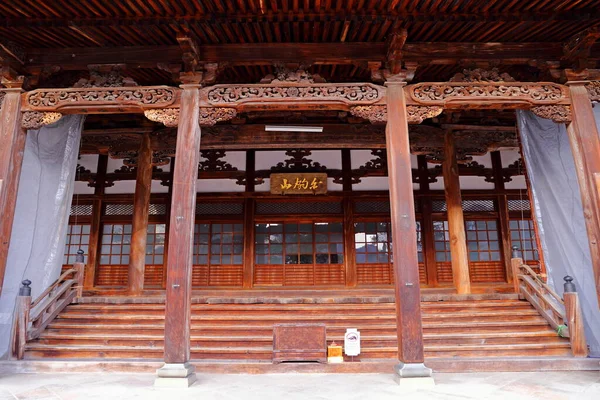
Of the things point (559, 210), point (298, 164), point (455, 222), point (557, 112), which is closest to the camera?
point (557, 112)

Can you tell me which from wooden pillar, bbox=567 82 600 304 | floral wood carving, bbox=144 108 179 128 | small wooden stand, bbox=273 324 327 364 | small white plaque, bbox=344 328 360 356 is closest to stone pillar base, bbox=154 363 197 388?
small wooden stand, bbox=273 324 327 364

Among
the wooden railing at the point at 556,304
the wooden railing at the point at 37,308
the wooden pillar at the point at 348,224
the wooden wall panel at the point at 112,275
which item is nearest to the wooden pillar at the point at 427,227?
the wooden pillar at the point at 348,224

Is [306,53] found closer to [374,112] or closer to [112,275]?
[374,112]

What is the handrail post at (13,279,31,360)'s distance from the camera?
18.9ft

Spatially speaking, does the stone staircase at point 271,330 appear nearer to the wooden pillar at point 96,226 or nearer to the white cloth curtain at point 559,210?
the white cloth curtain at point 559,210

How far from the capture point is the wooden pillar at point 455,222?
8.09 meters

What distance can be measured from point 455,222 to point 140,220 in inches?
256

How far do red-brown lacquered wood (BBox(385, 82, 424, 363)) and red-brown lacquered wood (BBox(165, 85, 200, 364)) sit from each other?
2.61 meters

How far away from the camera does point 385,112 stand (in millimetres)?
5688

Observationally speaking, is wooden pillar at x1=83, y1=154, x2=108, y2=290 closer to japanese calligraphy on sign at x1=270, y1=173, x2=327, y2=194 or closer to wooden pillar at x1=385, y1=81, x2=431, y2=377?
japanese calligraphy on sign at x1=270, y1=173, x2=327, y2=194

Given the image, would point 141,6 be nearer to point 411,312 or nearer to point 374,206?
point 411,312

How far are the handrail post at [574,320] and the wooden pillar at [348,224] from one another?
15.7ft

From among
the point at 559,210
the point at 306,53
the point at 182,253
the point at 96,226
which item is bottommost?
the point at 182,253

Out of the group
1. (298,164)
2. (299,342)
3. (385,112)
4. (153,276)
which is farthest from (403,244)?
(153,276)
